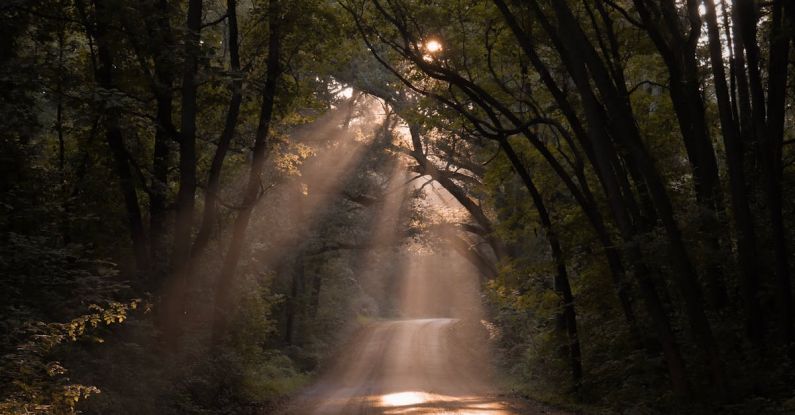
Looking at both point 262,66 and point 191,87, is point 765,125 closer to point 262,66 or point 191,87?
point 191,87

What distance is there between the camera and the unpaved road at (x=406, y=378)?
16.3 m

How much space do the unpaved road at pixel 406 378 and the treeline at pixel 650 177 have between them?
311 centimetres

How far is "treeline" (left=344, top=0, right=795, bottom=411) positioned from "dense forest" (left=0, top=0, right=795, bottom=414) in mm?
59

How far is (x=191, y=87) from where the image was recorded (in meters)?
14.4

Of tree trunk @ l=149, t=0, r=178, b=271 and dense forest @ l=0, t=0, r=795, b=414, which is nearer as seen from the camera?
dense forest @ l=0, t=0, r=795, b=414

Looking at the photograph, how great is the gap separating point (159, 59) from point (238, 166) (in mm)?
9039

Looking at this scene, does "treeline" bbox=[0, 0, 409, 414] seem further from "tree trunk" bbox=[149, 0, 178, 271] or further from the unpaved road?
the unpaved road

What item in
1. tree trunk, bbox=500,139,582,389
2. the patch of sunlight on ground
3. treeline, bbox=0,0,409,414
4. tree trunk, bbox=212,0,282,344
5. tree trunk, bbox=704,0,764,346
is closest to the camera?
treeline, bbox=0,0,409,414

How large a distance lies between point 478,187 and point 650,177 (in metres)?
14.4

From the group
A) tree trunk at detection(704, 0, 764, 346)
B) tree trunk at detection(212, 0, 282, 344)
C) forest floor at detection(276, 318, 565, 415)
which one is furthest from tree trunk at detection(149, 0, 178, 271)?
tree trunk at detection(704, 0, 764, 346)

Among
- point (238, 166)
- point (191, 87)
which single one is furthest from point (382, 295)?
point (191, 87)

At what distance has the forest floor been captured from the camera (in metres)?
16.1

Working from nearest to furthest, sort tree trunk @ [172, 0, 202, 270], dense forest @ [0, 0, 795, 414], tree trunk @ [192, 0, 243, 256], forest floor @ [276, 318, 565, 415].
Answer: dense forest @ [0, 0, 795, 414], tree trunk @ [172, 0, 202, 270], tree trunk @ [192, 0, 243, 256], forest floor @ [276, 318, 565, 415]

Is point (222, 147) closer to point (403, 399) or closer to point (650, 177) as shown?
point (403, 399)
